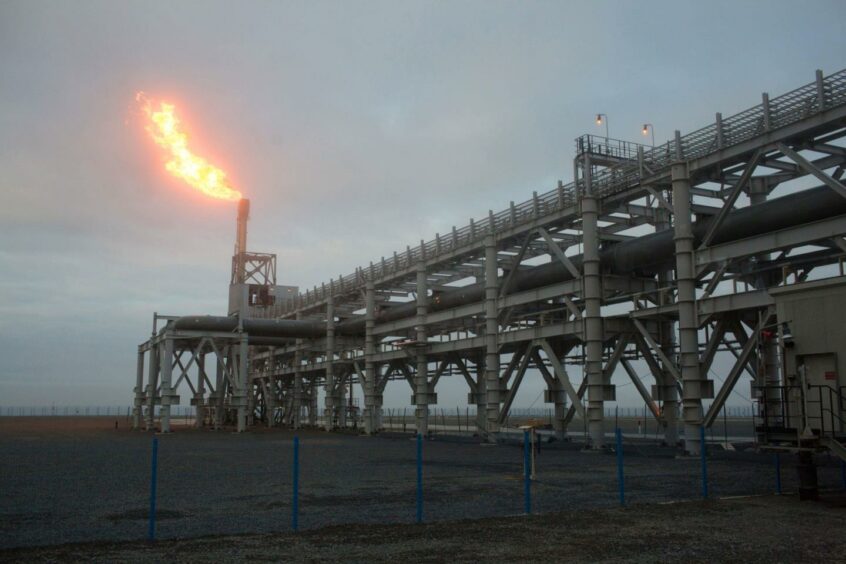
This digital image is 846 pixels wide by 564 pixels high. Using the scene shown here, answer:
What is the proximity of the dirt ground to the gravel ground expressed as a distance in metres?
0.13

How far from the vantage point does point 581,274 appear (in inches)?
1371

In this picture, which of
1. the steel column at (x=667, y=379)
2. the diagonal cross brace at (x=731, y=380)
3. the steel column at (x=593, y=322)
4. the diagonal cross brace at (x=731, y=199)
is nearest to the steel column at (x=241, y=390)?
the steel column at (x=593, y=322)

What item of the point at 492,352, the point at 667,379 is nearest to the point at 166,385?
the point at 492,352

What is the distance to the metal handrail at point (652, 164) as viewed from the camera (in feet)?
82.2

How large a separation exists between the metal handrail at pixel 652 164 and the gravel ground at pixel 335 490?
39.5ft

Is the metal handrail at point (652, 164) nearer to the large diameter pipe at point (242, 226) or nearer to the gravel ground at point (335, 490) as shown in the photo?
the gravel ground at point (335, 490)

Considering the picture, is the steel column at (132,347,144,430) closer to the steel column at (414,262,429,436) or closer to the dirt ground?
the steel column at (414,262,429,436)

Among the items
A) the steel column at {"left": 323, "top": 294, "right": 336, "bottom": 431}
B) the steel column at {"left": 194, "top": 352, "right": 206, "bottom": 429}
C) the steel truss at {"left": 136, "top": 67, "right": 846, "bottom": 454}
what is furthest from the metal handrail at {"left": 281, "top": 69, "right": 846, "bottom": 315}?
the steel column at {"left": 194, "top": 352, "right": 206, "bottom": 429}

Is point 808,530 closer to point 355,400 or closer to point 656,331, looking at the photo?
point 656,331

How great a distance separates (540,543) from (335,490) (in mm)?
8379

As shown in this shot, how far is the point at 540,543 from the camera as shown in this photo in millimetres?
11359

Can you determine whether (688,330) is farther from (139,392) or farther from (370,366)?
(139,392)

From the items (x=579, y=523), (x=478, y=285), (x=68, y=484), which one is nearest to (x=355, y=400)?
(x=478, y=285)

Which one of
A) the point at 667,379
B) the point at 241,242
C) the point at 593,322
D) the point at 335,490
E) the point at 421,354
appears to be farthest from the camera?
the point at 241,242
